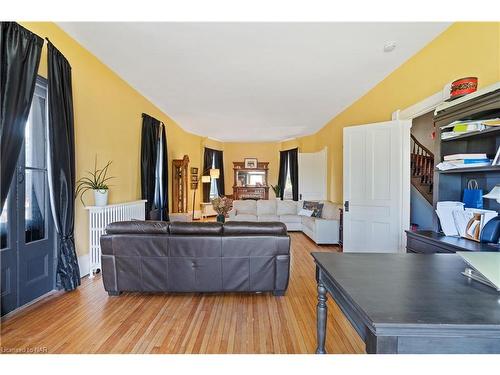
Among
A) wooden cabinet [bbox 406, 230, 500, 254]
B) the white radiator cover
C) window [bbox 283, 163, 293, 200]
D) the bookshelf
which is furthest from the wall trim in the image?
window [bbox 283, 163, 293, 200]

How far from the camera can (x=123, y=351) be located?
1.81 metres

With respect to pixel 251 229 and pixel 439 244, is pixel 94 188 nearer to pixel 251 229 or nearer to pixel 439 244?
pixel 251 229

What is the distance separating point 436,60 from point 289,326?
10.5 feet

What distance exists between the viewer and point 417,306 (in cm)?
88

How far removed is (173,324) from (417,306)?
1.96 m

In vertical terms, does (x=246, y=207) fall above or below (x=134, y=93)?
below

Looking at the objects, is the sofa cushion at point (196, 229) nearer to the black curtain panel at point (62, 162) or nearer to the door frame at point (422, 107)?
the black curtain panel at point (62, 162)

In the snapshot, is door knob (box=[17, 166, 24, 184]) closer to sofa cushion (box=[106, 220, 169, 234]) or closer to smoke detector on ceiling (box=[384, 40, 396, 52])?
sofa cushion (box=[106, 220, 169, 234])

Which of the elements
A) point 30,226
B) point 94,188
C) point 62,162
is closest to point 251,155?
point 94,188

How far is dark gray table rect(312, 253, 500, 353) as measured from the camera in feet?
2.55

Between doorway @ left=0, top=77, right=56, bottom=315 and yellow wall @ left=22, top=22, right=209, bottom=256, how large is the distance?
1.38ft

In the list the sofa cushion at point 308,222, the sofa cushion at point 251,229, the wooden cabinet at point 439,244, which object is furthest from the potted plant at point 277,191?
the wooden cabinet at point 439,244

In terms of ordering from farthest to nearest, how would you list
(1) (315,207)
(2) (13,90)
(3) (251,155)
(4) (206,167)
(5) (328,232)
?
(3) (251,155) < (4) (206,167) < (1) (315,207) < (5) (328,232) < (2) (13,90)

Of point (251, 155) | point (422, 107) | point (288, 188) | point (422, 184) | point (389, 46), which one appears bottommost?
point (288, 188)
